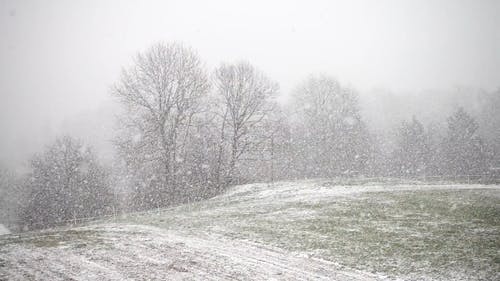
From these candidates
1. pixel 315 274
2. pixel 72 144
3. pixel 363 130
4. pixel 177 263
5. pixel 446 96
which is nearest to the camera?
pixel 315 274

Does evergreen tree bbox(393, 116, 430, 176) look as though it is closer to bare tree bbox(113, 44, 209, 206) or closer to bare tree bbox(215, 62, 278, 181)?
bare tree bbox(215, 62, 278, 181)

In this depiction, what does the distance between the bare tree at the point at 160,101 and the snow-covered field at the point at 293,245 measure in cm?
1715

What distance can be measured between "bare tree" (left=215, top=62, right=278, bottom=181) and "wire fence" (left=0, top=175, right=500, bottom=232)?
1295 cm

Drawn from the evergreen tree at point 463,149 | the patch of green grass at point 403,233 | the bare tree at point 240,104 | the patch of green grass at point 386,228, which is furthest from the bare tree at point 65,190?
the evergreen tree at point 463,149

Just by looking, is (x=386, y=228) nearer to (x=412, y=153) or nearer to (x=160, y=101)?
(x=160, y=101)

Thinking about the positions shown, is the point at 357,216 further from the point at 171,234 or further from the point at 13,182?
the point at 13,182

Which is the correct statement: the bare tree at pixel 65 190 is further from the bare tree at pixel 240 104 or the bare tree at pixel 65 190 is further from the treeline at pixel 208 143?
the bare tree at pixel 240 104

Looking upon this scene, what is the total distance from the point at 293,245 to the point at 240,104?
31.3 m

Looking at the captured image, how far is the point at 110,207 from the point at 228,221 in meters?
43.6

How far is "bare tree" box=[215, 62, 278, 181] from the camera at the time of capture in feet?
149

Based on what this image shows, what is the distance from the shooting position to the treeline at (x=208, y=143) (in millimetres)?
40625

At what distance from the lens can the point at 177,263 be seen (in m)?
13.3

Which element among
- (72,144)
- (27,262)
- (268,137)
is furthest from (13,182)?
(27,262)

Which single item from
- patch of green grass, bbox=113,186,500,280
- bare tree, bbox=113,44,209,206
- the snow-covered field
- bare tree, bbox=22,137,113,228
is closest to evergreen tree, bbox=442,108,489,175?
patch of green grass, bbox=113,186,500,280
